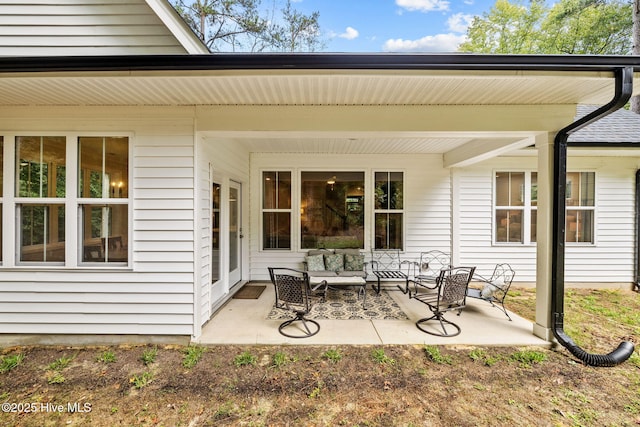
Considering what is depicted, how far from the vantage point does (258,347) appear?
10.8 feet

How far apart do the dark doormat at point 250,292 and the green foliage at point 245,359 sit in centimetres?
194

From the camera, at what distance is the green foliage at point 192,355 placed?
2.94m

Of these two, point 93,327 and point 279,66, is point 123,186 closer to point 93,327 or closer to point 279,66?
point 93,327

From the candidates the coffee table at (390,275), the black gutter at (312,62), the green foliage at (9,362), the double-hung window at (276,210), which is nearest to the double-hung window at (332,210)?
the double-hung window at (276,210)

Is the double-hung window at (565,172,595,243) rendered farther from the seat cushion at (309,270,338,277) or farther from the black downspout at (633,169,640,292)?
the seat cushion at (309,270,338,277)

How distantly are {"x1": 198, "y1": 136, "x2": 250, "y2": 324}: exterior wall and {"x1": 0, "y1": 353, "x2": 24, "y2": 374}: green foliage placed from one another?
74.0 inches

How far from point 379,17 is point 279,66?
13.6 m

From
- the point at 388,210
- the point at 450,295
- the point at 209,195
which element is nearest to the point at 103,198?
the point at 209,195

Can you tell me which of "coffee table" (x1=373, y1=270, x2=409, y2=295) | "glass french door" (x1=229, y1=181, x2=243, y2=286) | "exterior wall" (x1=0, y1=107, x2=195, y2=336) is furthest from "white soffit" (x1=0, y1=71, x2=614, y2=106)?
"coffee table" (x1=373, y1=270, x2=409, y2=295)

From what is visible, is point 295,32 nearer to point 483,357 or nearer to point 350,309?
point 350,309

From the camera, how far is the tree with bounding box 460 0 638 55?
37.9ft

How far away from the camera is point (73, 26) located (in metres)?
3.03

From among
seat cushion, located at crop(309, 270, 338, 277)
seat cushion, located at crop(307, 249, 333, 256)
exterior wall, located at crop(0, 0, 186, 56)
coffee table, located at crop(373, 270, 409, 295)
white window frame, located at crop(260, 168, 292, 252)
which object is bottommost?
coffee table, located at crop(373, 270, 409, 295)

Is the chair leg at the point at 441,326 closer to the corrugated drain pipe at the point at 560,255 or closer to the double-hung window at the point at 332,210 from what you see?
the corrugated drain pipe at the point at 560,255
